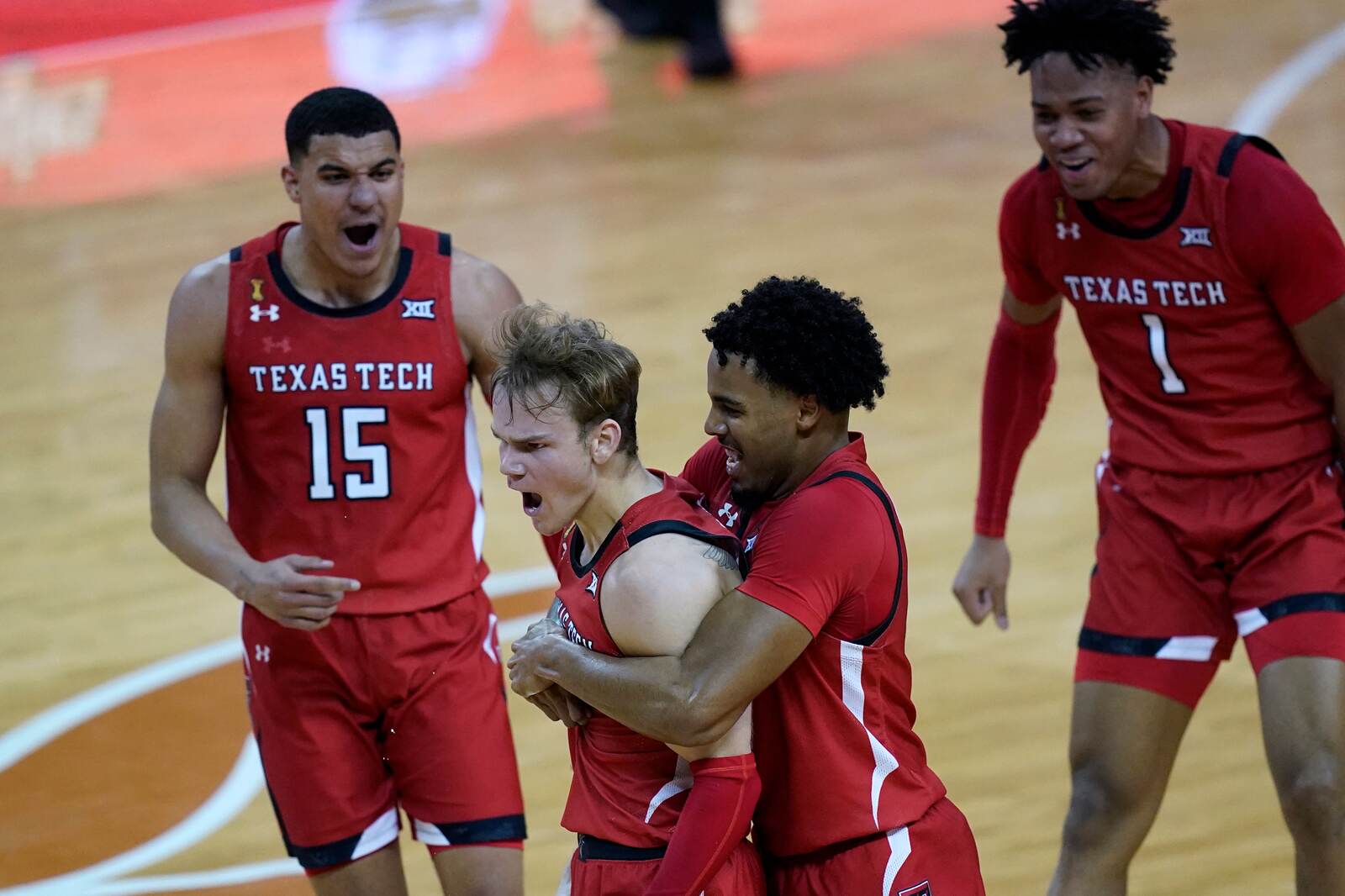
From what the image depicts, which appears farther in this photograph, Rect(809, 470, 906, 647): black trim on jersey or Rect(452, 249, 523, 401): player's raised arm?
Rect(452, 249, 523, 401): player's raised arm

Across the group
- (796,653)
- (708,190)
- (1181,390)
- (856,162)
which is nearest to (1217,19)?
(856,162)

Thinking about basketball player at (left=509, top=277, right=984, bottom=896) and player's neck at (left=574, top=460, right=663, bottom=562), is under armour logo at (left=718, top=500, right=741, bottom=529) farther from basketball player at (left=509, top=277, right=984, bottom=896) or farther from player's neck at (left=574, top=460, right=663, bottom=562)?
player's neck at (left=574, top=460, right=663, bottom=562)

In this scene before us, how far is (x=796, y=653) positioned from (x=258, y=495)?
1839 millimetres

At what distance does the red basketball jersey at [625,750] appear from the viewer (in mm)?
3666

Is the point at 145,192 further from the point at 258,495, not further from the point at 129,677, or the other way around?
the point at 258,495

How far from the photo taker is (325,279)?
16.1ft

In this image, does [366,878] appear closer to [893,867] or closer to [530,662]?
[530,662]

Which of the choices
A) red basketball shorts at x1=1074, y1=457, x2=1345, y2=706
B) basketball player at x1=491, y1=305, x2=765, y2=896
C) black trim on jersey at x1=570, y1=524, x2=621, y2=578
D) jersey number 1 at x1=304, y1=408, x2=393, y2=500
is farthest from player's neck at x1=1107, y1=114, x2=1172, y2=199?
jersey number 1 at x1=304, y1=408, x2=393, y2=500

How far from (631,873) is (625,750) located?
0.76 ft

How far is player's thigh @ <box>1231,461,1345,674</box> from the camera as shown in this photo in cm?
464

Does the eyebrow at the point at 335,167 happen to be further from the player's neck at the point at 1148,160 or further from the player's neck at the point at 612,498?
the player's neck at the point at 1148,160

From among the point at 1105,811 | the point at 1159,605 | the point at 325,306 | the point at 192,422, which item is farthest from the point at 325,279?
the point at 1105,811

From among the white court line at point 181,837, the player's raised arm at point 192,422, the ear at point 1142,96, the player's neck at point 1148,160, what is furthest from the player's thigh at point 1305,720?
the white court line at point 181,837

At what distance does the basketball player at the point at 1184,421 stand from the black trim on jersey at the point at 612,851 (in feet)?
5.14
